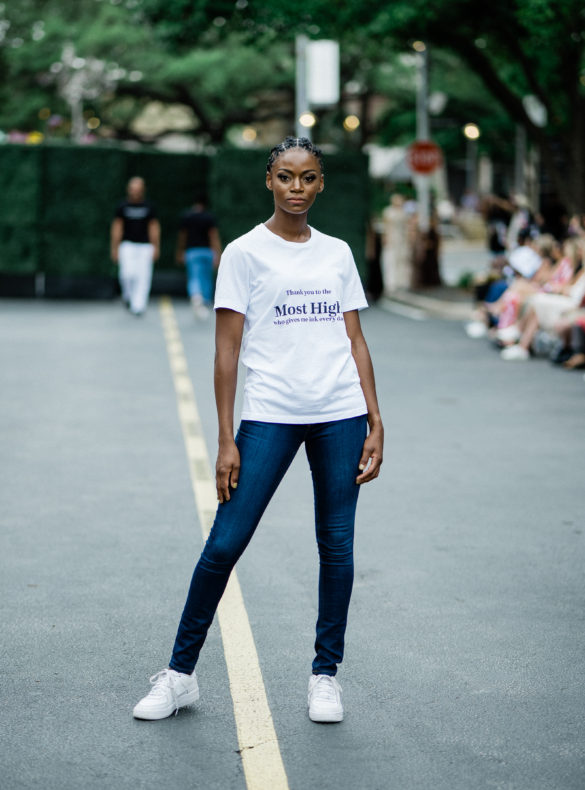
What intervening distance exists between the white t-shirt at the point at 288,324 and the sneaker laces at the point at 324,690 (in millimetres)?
838

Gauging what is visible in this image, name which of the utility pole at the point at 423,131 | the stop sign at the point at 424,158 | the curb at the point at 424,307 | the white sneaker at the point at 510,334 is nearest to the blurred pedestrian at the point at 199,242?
the curb at the point at 424,307

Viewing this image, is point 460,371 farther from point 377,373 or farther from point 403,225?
point 403,225

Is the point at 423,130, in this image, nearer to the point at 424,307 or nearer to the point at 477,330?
the point at 424,307

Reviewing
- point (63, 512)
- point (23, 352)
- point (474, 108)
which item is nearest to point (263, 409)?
point (63, 512)

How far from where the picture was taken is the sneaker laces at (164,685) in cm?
420

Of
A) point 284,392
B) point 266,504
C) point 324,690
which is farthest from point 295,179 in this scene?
point 324,690

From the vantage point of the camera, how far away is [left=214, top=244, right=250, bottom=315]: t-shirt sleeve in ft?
13.3

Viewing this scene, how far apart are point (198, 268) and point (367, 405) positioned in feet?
53.1

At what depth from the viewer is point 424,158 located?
27031 millimetres

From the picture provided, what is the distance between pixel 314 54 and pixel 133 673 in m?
22.3

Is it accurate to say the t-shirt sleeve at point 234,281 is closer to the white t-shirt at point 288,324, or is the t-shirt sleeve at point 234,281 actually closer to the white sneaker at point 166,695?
the white t-shirt at point 288,324

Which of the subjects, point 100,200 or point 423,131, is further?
point 423,131

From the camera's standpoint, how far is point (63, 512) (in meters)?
7.32

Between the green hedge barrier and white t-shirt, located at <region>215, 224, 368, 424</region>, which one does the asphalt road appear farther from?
the green hedge barrier
